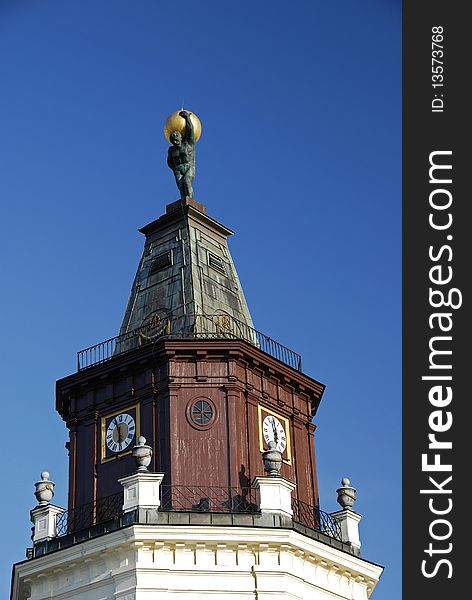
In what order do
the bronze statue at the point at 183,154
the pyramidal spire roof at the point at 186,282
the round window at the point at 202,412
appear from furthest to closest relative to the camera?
the bronze statue at the point at 183,154 < the pyramidal spire roof at the point at 186,282 < the round window at the point at 202,412

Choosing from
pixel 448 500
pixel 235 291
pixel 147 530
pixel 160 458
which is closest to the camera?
pixel 448 500

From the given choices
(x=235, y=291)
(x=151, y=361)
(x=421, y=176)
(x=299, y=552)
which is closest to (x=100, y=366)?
(x=151, y=361)

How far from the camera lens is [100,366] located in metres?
46.8

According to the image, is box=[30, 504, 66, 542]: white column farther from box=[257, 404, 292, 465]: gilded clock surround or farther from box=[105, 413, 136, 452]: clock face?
box=[257, 404, 292, 465]: gilded clock surround

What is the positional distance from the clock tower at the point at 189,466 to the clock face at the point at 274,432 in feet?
0.15

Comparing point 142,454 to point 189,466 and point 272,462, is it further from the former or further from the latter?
point 272,462

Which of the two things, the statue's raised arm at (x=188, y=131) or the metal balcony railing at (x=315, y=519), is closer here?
the metal balcony railing at (x=315, y=519)

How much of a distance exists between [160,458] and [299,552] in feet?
17.1

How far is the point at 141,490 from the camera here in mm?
42125

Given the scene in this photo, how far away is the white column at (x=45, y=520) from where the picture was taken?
4431cm

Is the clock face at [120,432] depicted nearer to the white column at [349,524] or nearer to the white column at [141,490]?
the white column at [141,490]

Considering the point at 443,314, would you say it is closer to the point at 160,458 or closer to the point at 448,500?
the point at 448,500

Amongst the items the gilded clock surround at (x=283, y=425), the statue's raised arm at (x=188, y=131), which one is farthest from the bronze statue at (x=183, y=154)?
the gilded clock surround at (x=283, y=425)

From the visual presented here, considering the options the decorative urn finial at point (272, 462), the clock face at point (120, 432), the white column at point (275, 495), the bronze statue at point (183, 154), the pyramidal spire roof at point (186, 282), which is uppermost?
the bronze statue at point (183, 154)
